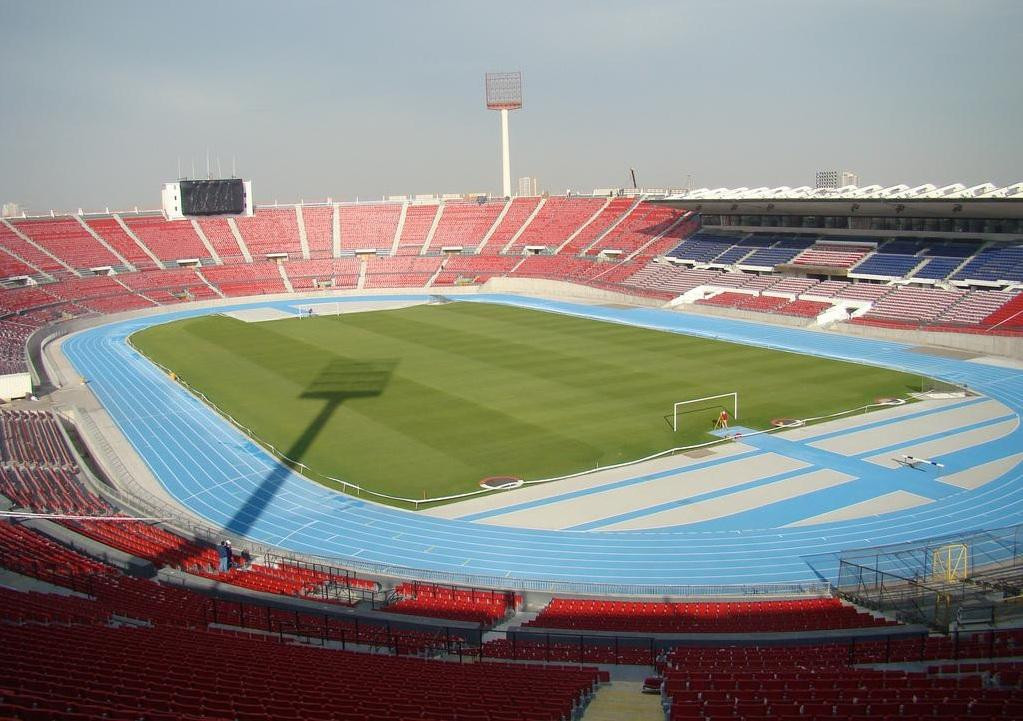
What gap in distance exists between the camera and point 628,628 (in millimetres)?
16016

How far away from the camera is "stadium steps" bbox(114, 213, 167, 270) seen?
75.9 m

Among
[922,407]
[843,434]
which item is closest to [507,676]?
[843,434]

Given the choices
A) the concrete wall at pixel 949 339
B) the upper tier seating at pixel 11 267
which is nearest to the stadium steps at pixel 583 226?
the concrete wall at pixel 949 339

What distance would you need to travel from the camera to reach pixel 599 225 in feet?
275

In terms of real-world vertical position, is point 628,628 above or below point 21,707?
below

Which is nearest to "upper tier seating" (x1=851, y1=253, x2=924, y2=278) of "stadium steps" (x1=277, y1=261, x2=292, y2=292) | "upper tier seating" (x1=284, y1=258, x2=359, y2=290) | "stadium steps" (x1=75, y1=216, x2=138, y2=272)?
"upper tier seating" (x1=284, y1=258, x2=359, y2=290)

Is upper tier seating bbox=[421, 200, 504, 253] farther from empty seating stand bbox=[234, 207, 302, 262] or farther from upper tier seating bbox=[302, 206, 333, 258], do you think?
empty seating stand bbox=[234, 207, 302, 262]

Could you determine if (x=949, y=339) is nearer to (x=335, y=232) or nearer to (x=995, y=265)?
(x=995, y=265)

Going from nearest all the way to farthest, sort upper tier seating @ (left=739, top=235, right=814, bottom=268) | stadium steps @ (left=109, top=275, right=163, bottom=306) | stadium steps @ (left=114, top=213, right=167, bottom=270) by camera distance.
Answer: upper tier seating @ (left=739, top=235, right=814, bottom=268), stadium steps @ (left=109, top=275, right=163, bottom=306), stadium steps @ (left=114, top=213, right=167, bottom=270)

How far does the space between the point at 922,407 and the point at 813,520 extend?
44.9 ft

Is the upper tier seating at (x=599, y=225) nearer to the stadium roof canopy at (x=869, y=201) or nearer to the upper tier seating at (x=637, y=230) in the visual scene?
the upper tier seating at (x=637, y=230)

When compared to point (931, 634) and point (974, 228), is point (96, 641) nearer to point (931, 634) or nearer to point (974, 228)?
point (931, 634)

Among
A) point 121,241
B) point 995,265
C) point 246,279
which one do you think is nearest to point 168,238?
point 121,241

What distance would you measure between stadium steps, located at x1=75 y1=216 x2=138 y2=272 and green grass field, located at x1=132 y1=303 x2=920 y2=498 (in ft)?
66.9
